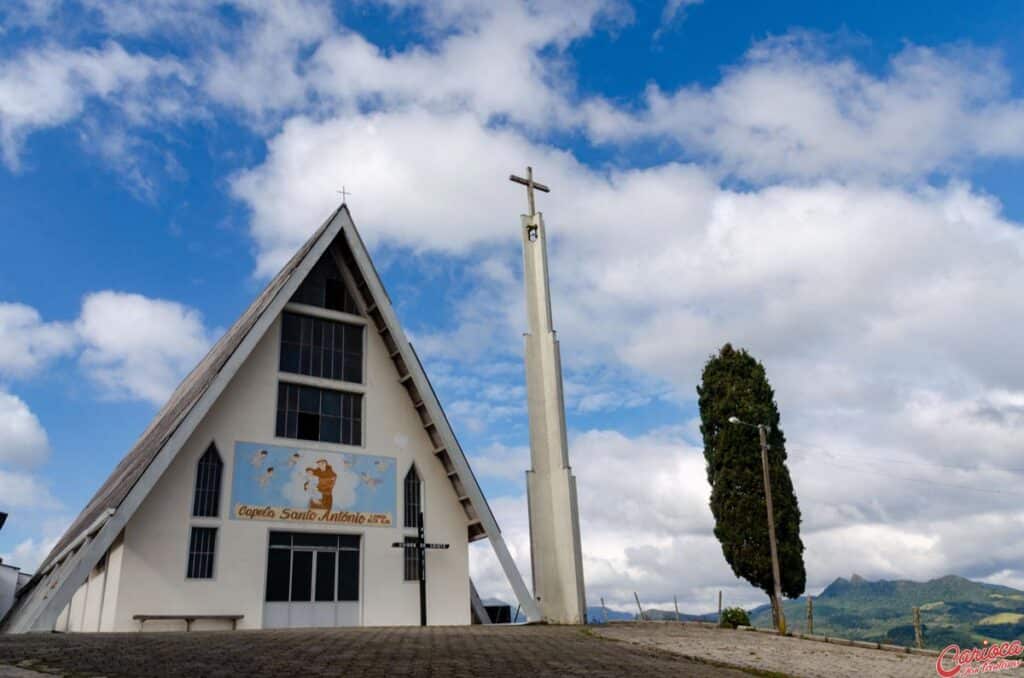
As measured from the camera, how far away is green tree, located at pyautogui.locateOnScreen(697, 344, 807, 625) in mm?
31425

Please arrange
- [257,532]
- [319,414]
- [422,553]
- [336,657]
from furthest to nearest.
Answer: [319,414] → [422,553] → [257,532] → [336,657]

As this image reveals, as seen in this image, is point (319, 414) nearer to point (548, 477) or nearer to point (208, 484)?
point (208, 484)


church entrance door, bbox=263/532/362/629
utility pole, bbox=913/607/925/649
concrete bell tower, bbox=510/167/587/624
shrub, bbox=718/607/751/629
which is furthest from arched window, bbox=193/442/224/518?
utility pole, bbox=913/607/925/649

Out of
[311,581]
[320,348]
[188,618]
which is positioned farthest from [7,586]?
[320,348]

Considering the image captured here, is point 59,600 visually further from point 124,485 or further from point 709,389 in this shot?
point 709,389

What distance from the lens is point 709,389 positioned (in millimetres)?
35469

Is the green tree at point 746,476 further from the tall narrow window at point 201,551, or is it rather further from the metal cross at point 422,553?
the tall narrow window at point 201,551

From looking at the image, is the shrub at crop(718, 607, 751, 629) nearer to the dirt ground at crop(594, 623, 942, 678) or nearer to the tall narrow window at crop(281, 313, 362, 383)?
the dirt ground at crop(594, 623, 942, 678)

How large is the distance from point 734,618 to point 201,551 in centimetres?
1746

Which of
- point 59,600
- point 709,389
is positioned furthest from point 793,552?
point 59,600

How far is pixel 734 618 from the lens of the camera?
92.0 feet

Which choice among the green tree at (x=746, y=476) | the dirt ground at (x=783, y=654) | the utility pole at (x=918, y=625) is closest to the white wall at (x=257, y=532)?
the dirt ground at (x=783, y=654)

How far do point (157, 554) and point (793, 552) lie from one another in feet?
73.7

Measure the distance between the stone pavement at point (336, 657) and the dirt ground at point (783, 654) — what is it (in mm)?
1243
